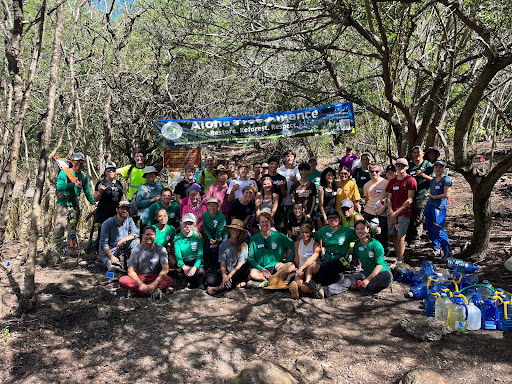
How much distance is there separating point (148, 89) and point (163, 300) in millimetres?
Result: 7782

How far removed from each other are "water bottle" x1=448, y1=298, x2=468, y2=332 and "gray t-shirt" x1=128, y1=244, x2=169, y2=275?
3.82 m

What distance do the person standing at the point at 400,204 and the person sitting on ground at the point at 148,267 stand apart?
370cm

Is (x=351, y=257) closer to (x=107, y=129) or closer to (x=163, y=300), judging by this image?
(x=163, y=300)

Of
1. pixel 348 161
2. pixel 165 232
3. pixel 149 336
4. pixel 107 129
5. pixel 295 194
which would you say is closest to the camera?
pixel 149 336

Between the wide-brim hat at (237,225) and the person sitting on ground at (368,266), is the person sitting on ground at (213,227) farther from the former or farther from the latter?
the person sitting on ground at (368,266)

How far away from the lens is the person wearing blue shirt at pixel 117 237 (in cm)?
707

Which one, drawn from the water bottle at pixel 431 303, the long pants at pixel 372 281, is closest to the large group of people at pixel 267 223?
the long pants at pixel 372 281

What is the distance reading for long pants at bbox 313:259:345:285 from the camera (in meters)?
6.40

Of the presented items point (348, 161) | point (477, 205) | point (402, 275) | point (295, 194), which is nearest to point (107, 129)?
point (295, 194)

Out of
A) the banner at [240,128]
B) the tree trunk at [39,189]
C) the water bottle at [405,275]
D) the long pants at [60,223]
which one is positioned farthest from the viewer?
the banner at [240,128]

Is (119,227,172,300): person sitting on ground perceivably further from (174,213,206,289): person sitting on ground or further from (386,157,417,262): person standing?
(386,157,417,262): person standing

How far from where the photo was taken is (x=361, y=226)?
629 centimetres

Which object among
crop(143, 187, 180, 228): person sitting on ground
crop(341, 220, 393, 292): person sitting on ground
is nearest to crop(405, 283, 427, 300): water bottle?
crop(341, 220, 393, 292): person sitting on ground

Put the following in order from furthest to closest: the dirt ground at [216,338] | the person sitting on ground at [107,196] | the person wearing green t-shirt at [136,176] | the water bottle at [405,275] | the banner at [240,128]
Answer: the banner at [240,128] → the person wearing green t-shirt at [136,176] → the person sitting on ground at [107,196] → the water bottle at [405,275] → the dirt ground at [216,338]
